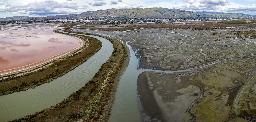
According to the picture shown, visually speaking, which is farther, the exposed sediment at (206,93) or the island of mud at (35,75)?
the island of mud at (35,75)

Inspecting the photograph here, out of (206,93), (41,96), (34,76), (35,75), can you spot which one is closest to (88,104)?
(41,96)

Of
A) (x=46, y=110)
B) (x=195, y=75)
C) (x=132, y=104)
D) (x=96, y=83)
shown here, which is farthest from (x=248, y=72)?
(x=46, y=110)

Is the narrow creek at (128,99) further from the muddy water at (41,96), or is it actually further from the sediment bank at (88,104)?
the muddy water at (41,96)

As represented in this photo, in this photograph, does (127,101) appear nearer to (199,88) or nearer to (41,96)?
(199,88)

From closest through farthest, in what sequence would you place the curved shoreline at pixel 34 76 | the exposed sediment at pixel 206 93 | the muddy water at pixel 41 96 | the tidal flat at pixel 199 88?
the exposed sediment at pixel 206 93 < the tidal flat at pixel 199 88 < the muddy water at pixel 41 96 < the curved shoreline at pixel 34 76

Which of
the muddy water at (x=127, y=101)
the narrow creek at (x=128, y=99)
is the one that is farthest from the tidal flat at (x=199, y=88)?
the muddy water at (x=127, y=101)

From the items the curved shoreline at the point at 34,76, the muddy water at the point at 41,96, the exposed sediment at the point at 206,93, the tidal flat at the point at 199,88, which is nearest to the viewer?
the exposed sediment at the point at 206,93
